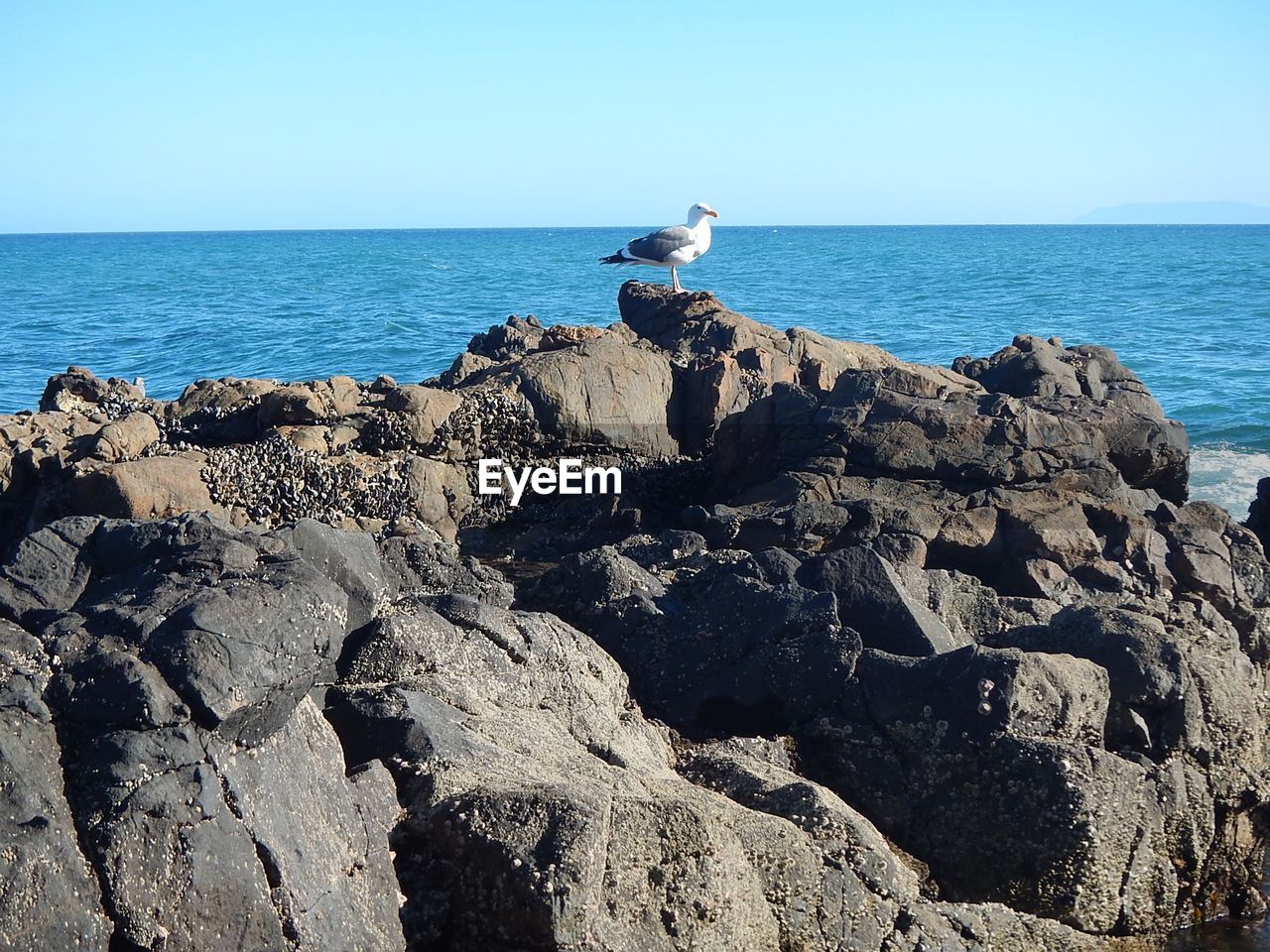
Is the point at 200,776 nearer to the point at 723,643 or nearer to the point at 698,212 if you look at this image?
the point at 723,643

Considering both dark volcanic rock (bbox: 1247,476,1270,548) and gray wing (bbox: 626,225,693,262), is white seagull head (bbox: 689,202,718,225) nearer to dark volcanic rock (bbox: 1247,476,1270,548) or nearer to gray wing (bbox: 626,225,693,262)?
gray wing (bbox: 626,225,693,262)

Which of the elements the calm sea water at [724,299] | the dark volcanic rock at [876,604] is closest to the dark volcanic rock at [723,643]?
the dark volcanic rock at [876,604]

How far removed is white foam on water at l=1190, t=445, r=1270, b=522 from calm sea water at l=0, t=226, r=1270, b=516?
4 cm

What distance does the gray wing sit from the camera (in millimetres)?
15305

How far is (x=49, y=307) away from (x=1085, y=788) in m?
42.4

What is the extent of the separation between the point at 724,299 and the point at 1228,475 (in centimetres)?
2100

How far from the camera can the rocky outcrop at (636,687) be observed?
3.79 meters

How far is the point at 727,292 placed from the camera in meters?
38.6

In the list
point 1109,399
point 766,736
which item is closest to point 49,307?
point 1109,399

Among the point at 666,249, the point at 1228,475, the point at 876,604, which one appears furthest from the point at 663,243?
the point at 876,604

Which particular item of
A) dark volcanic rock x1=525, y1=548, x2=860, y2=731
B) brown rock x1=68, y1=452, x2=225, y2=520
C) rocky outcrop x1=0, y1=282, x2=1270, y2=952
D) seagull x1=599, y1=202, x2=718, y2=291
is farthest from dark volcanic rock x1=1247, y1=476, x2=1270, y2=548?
brown rock x1=68, y1=452, x2=225, y2=520

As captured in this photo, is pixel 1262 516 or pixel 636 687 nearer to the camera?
pixel 636 687

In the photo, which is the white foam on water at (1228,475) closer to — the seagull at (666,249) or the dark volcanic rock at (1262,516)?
the dark volcanic rock at (1262,516)

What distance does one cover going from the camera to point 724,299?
3469 centimetres
